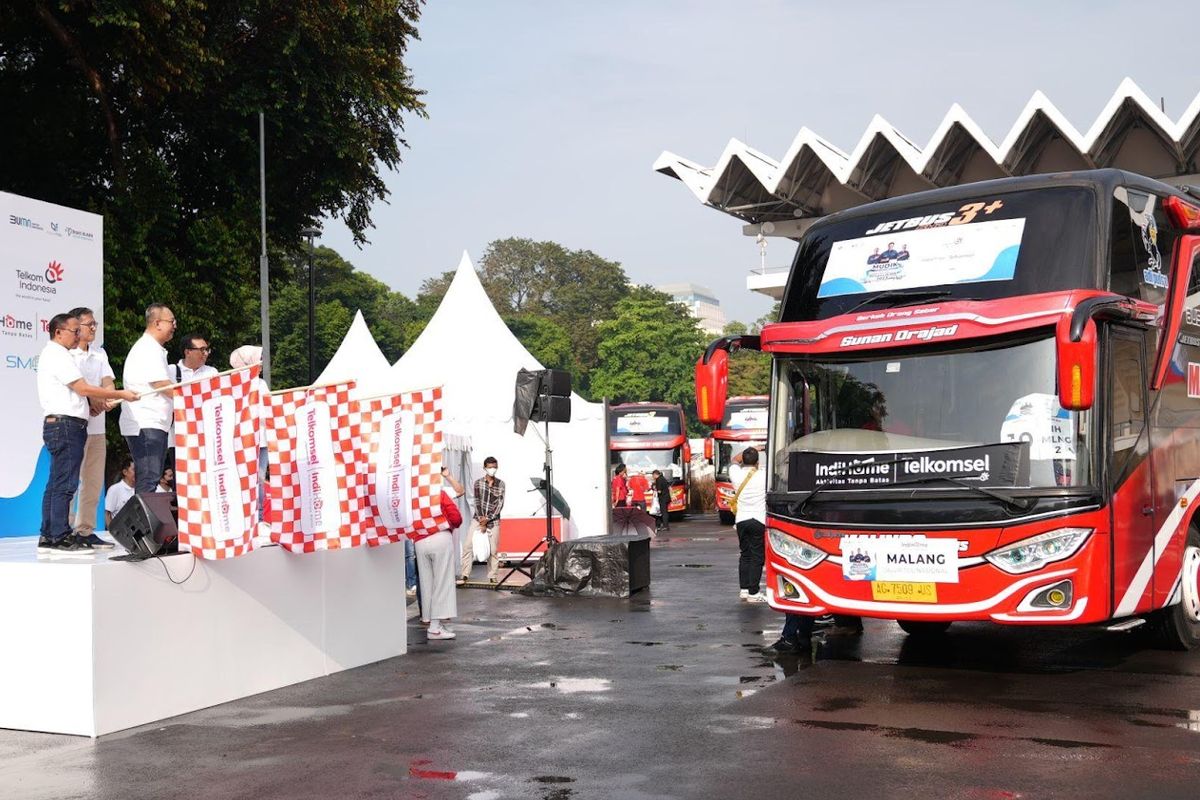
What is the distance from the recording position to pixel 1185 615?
428 inches

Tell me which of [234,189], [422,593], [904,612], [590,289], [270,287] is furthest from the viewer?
[590,289]

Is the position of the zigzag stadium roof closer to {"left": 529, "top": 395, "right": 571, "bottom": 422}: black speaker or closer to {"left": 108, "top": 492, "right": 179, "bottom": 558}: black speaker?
{"left": 529, "top": 395, "right": 571, "bottom": 422}: black speaker

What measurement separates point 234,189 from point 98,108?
3228mm

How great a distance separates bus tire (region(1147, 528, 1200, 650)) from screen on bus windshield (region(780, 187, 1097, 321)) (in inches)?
108

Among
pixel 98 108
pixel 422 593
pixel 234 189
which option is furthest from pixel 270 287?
pixel 422 593

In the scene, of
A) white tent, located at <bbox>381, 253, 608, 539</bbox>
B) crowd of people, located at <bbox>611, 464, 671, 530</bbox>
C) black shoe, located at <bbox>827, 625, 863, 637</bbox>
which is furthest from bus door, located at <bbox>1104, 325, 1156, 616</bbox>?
crowd of people, located at <bbox>611, 464, 671, 530</bbox>

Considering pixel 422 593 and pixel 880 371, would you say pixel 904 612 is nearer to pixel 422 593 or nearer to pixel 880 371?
pixel 880 371

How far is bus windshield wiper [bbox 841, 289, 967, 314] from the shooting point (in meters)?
10.2

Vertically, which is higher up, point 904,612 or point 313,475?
point 313,475

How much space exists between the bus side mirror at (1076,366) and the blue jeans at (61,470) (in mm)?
7077

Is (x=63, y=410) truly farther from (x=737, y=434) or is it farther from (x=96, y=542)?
(x=737, y=434)

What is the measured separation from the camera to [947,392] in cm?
992

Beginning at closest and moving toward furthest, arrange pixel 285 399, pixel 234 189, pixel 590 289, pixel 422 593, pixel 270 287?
1. pixel 285 399
2. pixel 422 593
3. pixel 234 189
4. pixel 270 287
5. pixel 590 289

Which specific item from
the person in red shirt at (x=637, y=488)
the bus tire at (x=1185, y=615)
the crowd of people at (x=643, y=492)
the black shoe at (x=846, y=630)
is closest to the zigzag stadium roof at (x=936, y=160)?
the crowd of people at (x=643, y=492)
